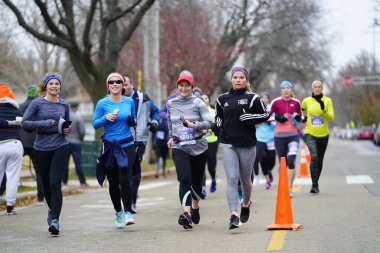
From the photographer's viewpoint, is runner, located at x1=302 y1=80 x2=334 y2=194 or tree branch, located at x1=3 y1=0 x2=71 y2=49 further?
tree branch, located at x1=3 y1=0 x2=71 y2=49

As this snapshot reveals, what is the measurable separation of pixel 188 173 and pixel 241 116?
3.36 ft

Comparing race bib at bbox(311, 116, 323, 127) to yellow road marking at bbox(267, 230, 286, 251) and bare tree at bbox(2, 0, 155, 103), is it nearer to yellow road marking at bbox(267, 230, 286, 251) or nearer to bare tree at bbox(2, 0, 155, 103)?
yellow road marking at bbox(267, 230, 286, 251)

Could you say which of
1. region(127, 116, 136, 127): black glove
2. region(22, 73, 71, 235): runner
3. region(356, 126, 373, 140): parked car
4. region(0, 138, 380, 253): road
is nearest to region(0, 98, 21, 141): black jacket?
region(0, 138, 380, 253): road

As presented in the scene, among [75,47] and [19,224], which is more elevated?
[75,47]

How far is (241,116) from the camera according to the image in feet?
34.5

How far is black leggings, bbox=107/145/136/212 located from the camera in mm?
11107

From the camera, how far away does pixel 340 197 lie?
14500mm

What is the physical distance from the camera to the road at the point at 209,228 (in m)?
9.13

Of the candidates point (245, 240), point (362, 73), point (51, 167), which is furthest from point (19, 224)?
point (362, 73)

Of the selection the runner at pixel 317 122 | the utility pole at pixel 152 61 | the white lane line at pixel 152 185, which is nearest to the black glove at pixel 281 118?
the runner at pixel 317 122

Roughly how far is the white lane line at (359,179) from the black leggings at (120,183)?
8496mm

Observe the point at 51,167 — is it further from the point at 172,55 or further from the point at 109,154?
the point at 172,55

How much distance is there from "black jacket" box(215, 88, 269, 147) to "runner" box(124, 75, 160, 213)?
3057mm

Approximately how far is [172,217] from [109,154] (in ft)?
6.43
